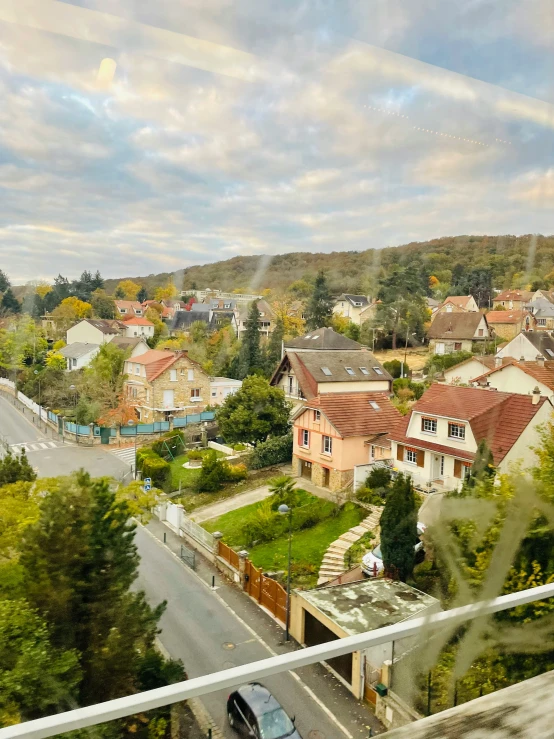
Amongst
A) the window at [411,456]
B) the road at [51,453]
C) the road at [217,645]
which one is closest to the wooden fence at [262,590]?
the road at [217,645]

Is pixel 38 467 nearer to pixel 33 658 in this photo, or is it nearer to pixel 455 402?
pixel 33 658

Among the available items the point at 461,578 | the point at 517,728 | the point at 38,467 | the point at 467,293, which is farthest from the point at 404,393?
the point at 517,728

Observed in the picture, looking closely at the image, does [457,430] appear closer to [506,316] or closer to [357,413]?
[506,316]

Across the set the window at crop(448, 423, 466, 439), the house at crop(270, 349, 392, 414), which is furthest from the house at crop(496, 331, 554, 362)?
the house at crop(270, 349, 392, 414)

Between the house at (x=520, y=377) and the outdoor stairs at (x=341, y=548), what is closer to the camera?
the house at (x=520, y=377)

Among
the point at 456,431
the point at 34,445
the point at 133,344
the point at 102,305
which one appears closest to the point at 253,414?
the point at 133,344

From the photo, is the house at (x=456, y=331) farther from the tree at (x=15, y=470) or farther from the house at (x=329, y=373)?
the tree at (x=15, y=470)
